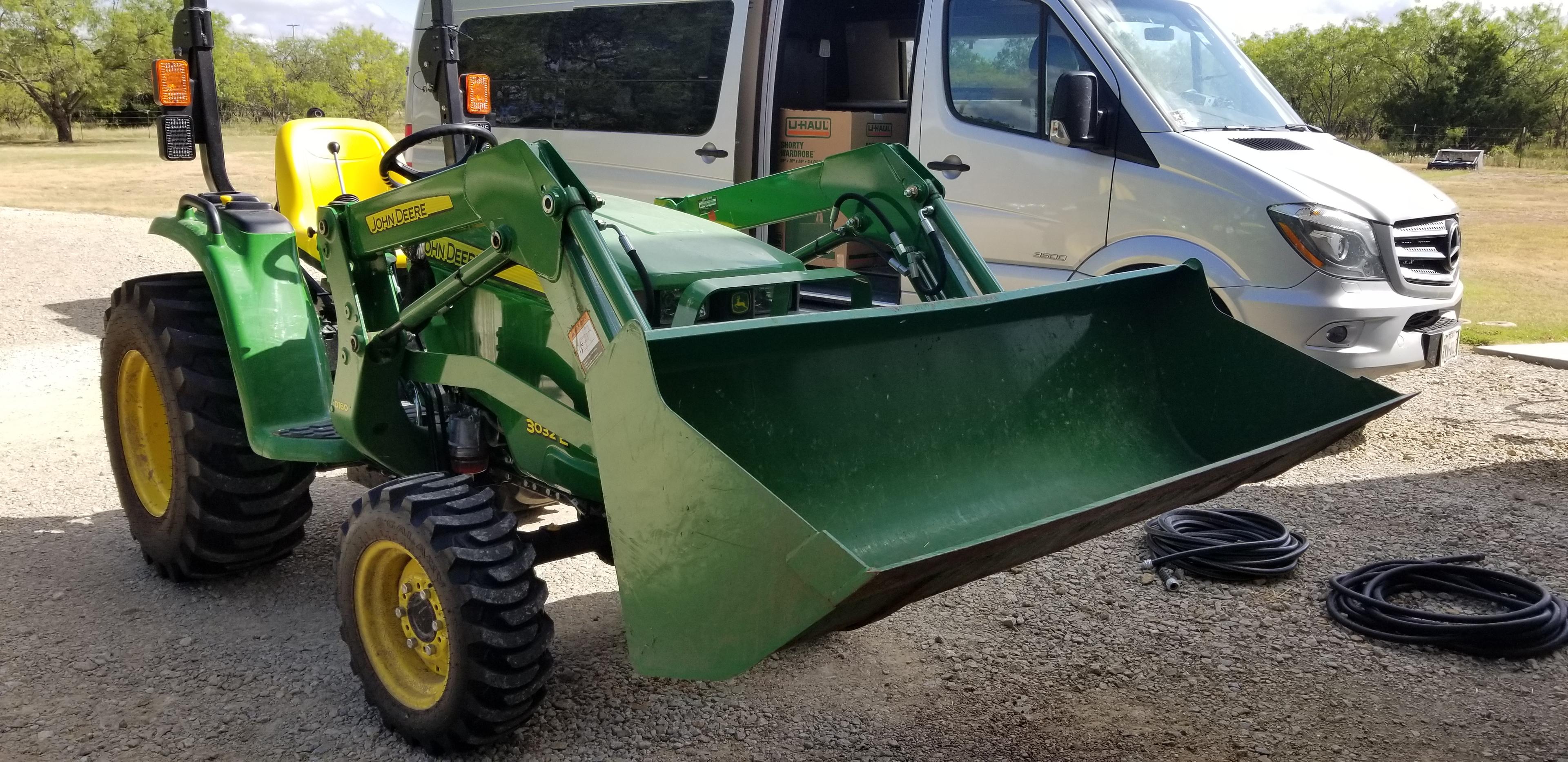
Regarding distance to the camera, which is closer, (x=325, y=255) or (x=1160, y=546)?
(x=325, y=255)

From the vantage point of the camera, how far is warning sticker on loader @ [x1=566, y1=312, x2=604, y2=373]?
2.73 metres

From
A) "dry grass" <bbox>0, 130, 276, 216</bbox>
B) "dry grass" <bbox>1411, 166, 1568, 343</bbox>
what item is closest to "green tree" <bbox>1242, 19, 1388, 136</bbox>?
"dry grass" <bbox>1411, 166, 1568, 343</bbox>

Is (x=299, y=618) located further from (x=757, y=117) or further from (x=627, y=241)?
(x=757, y=117)

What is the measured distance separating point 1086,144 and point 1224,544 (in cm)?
209

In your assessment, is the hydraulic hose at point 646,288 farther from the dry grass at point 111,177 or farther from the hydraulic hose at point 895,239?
the dry grass at point 111,177

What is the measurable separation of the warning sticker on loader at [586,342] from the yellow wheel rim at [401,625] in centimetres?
72

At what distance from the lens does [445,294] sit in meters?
3.21

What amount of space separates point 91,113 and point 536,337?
59311mm

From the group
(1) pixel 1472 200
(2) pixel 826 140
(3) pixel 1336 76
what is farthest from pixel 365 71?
(2) pixel 826 140

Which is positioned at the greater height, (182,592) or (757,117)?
(757,117)

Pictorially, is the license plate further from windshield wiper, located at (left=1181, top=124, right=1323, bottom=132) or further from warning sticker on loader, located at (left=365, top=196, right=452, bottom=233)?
warning sticker on loader, located at (left=365, top=196, right=452, bottom=233)

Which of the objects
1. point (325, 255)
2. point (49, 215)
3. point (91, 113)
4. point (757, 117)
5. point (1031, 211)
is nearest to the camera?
point (325, 255)

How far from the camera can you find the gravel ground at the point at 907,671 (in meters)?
3.25

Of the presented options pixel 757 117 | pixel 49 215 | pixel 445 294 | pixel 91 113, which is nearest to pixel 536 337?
pixel 445 294
